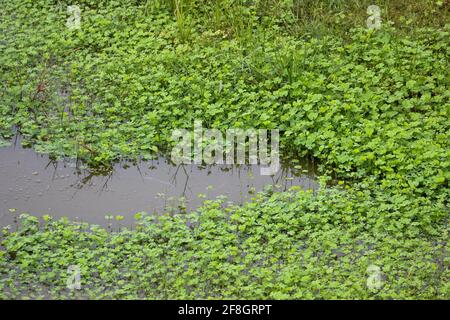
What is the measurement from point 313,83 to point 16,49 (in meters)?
4.00

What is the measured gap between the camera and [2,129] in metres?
9.30

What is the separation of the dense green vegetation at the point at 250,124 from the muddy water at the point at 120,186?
0.22 metres

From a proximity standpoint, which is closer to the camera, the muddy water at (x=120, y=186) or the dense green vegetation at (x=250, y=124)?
the dense green vegetation at (x=250, y=124)

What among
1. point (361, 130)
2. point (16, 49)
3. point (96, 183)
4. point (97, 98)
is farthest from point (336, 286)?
point (16, 49)

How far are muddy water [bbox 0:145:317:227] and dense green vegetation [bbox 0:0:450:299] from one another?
0.22 meters

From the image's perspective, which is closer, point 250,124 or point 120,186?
point 120,186

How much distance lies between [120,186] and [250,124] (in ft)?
5.13

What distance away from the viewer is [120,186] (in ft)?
27.6

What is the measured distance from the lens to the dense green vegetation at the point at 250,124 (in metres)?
6.94

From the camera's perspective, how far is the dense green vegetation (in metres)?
6.94

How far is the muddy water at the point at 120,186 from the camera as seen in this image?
805 centimetres

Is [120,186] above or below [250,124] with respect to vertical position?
below

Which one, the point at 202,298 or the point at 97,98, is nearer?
the point at 202,298

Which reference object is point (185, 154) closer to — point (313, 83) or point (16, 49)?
point (313, 83)
